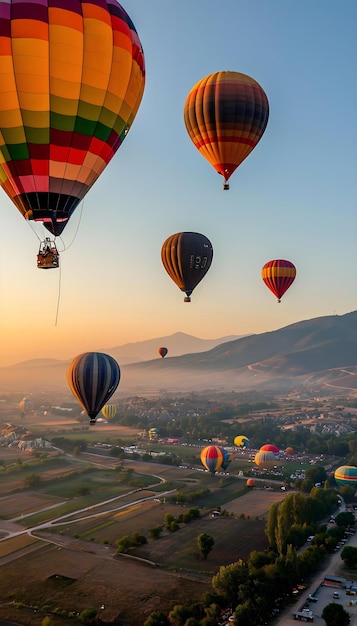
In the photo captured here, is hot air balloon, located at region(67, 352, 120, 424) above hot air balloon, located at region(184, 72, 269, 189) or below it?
below

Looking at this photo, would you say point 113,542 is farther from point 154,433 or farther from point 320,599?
point 154,433

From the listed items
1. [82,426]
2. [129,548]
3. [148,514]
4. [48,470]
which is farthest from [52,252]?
[82,426]

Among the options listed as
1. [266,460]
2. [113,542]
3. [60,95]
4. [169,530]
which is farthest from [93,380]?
[266,460]

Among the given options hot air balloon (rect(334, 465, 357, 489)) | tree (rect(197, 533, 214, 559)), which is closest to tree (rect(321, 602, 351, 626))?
tree (rect(197, 533, 214, 559))

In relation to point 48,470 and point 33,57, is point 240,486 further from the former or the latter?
point 33,57

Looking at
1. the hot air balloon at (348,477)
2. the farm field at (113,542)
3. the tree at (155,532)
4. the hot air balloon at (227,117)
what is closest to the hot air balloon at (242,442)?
the farm field at (113,542)

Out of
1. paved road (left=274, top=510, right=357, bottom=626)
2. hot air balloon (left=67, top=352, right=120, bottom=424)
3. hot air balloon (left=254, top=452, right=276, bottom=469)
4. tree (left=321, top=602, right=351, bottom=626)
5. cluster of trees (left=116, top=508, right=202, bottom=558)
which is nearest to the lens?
tree (left=321, top=602, right=351, bottom=626)

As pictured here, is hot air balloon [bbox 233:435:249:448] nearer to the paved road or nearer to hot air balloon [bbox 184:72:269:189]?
the paved road
